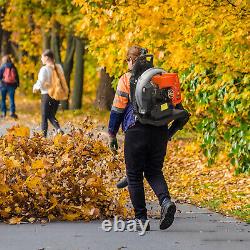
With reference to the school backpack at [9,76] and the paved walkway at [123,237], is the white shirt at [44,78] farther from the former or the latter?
the school backpack at [9,76]

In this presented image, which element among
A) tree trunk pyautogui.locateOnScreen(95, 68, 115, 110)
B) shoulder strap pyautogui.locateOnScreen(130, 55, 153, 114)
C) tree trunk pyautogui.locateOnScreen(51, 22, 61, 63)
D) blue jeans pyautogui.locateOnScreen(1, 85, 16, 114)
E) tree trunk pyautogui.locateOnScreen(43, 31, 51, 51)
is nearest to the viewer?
shoulder strap pyautogui.locateOnScreen(130, 55, 153, 114)

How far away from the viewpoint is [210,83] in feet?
43.3

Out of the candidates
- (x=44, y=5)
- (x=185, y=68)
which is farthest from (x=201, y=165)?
(x=44, y=5)

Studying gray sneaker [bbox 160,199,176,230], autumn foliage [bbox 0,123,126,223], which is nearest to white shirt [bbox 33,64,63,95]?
autumn foliage [bbox 0,123,126,223]

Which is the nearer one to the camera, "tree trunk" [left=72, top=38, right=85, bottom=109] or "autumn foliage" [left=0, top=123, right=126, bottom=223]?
"autumn foliage" [left=0, top=123, right=126, bottom=223]

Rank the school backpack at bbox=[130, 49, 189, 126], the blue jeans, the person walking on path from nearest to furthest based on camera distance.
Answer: the school backpack at bbox=[130, 49, 189, 126] < the person walking on path < the blue jeans

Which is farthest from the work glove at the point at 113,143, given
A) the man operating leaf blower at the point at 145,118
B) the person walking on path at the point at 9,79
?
the person walking on path at the point at 9,79

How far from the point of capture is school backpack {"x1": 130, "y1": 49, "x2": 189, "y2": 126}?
26.4ft

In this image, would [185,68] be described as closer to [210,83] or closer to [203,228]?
[210,83]

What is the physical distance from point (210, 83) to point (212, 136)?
1.21 m

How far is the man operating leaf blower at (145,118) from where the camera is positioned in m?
8.07

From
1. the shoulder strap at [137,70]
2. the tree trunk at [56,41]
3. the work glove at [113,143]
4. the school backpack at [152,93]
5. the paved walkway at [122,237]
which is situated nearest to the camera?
the paved walkway at [122,237]

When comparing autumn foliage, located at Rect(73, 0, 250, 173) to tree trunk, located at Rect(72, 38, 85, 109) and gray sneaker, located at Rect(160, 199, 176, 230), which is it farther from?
tree trunk, located at Rect(72, 38, 85, 109)

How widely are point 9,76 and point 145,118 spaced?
57.5 ft
